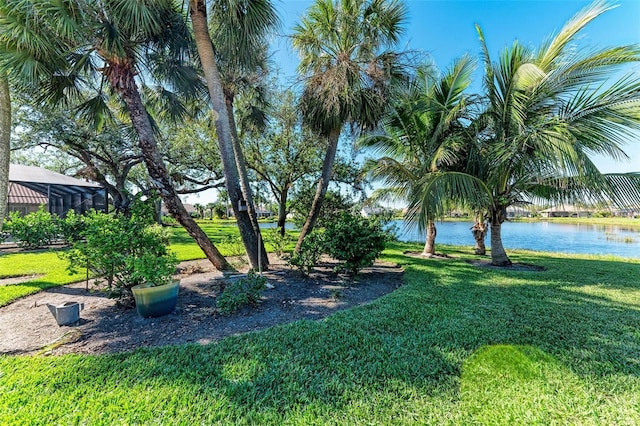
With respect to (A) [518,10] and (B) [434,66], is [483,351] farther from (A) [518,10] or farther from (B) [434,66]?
(A) [518,10]

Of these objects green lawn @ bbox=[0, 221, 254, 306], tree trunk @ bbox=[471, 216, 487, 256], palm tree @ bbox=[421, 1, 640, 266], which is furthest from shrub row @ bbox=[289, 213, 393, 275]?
tree trunk @ bbox=[471, 216, 487, 256]

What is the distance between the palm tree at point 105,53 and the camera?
392 centimetres

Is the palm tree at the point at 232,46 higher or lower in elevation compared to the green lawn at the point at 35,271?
higher

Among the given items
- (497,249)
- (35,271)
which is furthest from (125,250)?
(497,249)

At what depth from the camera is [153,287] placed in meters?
3.66

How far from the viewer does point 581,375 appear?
240 cm

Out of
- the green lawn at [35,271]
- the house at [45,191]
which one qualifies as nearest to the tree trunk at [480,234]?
the green lawn at [35,271]

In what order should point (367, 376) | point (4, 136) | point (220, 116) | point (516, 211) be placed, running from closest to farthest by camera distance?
point (367, 376), point (4, 136), point (220, 116), point (516, 211)

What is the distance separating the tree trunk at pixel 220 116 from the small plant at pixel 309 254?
1.02 meters

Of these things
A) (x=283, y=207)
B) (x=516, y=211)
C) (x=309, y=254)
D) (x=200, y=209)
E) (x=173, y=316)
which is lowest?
(x=173, y=316)

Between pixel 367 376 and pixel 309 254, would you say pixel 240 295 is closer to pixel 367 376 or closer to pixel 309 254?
pixel 367 376

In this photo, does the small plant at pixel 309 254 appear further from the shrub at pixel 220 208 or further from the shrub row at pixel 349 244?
the shrub at pixel 220 208

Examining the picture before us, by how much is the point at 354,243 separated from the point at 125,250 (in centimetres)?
400

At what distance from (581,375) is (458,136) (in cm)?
623
